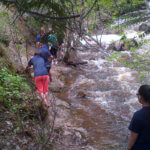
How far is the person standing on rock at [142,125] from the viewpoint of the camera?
8.04ft

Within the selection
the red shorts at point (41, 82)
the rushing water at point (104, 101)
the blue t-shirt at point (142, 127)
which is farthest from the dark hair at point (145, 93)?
the red shorts at point (41, 82)

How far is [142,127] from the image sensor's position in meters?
2.48

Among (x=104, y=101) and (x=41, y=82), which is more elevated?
(x=41, y=82)

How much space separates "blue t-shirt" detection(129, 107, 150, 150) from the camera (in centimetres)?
245

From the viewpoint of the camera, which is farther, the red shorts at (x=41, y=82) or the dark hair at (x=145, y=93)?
the red shorts at (x=41, y=82)

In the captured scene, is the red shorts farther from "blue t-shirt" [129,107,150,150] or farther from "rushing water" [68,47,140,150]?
"blue t-shirt" [129,107,150,150]

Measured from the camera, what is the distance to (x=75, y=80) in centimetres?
1018

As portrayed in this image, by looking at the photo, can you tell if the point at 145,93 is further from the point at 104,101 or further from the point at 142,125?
Result: the point at 104,101

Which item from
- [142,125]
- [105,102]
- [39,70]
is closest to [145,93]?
[142,125]

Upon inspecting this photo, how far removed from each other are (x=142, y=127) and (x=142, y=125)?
0.03m

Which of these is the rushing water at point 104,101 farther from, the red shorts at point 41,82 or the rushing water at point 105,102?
the red shorts at point 41,82

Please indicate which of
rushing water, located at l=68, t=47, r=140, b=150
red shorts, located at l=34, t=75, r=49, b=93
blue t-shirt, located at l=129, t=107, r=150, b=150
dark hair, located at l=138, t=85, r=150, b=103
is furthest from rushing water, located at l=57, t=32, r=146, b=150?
red shorts, located at l=34, t=75, r=49, b=93

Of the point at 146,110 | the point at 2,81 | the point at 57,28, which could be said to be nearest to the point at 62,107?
the point at 2,81

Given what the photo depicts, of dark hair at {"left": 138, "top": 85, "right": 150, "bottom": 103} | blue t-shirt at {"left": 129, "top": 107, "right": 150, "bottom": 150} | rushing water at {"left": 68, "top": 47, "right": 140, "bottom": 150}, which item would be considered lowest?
rushing water at {"left": 68, "top": 47, "right": 140, "bottom": 150}
